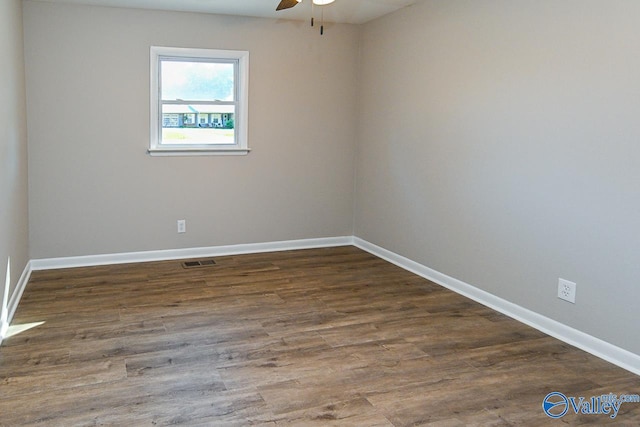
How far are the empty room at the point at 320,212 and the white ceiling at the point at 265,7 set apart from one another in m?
0.04

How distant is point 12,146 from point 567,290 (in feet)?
12.2

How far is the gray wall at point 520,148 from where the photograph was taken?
313cm

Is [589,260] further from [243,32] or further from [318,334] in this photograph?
[243,32]

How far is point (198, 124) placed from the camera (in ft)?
17.7

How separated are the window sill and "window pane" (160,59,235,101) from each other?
462 mm

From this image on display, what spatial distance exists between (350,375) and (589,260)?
154 cm

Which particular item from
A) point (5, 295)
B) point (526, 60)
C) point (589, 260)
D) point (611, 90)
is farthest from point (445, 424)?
point (5, 295)

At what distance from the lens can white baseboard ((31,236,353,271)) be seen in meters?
4.98

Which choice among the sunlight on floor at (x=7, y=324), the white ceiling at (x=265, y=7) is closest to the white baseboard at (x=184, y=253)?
the sunlight on floor at (x=7, y=324)

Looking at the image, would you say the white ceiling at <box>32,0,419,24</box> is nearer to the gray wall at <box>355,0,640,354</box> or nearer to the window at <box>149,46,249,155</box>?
the gray wall at <box>355,0,640,354</box>

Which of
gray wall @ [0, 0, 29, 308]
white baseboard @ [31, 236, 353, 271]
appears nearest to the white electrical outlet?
white baseboard @ [31, 236, 353, 271]

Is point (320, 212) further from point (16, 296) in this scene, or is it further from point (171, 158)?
point (16, 296)

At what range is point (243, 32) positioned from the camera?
5.32 m

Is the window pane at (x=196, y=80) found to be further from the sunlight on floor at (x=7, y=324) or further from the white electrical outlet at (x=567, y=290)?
the white electrical outlet at (x=567, y=290)
